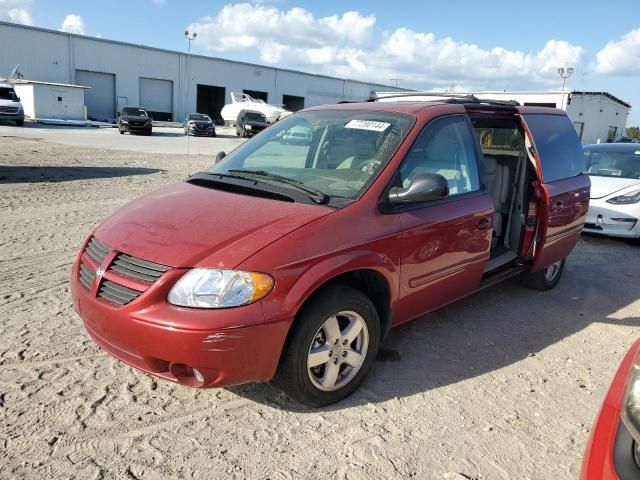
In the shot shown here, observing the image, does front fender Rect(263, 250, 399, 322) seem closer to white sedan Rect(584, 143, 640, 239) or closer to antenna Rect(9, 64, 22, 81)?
white sedan Rect(584, 143, 640, 239)

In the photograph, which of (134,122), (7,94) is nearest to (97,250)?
(134,122)

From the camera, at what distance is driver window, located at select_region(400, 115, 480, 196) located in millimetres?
3666

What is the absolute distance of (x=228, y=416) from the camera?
3.03 metres

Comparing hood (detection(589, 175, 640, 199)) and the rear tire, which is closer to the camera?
the rear tire

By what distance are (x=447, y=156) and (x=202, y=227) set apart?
78.2 inches

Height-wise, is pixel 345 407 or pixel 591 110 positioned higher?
pixel 591 110

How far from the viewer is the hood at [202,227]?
2.78m

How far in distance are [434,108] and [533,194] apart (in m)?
1.58

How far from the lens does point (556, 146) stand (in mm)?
5234

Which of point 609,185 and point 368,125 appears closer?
point 368,125

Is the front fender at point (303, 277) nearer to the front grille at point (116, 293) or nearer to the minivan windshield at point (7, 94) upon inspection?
the front grille at point (116, 293)

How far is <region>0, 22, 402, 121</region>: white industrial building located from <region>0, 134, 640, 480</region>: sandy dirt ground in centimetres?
4173

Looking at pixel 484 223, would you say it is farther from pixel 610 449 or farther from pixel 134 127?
pixel 134 127

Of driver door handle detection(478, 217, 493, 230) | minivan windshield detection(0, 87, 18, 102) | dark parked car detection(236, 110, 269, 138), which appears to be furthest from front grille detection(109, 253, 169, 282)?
dark parked car detection(236, 110, 269, 138)
